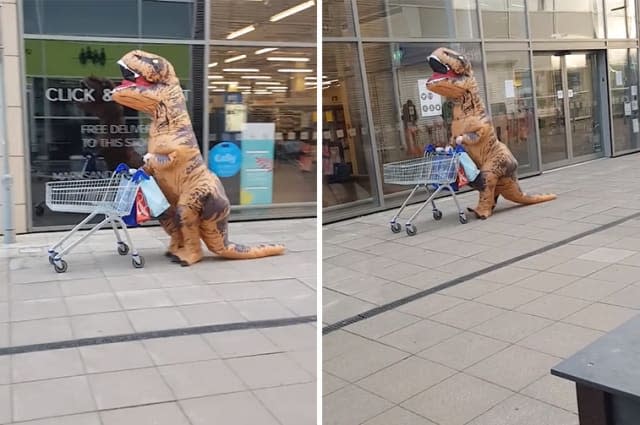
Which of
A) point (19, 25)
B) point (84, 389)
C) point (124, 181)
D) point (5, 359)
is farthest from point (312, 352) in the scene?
point (19, 25)

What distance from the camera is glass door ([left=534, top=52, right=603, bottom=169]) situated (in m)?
9.04

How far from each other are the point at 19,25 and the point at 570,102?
24.2ft

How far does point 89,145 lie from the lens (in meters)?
6.63

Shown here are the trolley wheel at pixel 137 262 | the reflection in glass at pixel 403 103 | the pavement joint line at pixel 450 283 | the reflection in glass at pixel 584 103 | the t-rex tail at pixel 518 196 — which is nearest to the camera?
the pavement joint line at pixel 450 283

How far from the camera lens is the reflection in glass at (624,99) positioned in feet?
32.5

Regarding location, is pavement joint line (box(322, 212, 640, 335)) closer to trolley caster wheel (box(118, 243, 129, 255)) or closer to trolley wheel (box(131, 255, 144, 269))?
trolley wheel (box(131, 255, 144, 269))

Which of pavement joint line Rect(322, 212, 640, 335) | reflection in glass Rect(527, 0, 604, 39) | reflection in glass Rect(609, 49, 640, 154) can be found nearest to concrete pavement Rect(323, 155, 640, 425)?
pavement joint line Rect(322, 212, 640, 335)

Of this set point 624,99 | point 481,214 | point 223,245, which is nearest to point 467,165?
point 481,214

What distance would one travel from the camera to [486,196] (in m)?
5.93

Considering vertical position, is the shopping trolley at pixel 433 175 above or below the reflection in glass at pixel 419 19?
below

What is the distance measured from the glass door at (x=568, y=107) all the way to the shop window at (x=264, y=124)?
3.36 m

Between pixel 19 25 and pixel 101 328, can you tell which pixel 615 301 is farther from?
pixel 19 25

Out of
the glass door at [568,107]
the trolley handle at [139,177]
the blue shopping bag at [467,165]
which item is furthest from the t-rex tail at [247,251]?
the glass door at [568,107]

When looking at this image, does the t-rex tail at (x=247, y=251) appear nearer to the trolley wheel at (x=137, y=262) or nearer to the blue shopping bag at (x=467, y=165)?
the trolley wheel at (x=137, y=262)
